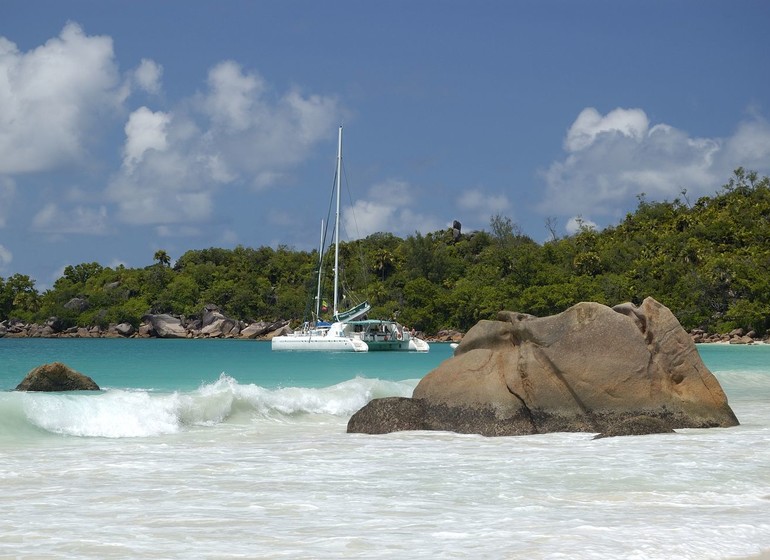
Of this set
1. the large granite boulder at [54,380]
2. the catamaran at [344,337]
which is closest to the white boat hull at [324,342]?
the catamaran at [344,337]

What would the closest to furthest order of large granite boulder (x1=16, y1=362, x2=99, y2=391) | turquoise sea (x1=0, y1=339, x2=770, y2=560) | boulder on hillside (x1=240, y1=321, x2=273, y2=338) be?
turquoise sea (x1=0, y1=339, x2=770, y2=560) < large granite boulder (x1=16, y1=362, x2=99, y2=391) < boulder on hillside (x1=240, y1=321, x2=273, y2=338)

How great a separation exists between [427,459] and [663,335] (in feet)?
17.0

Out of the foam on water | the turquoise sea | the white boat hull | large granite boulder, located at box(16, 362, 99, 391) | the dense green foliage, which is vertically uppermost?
the dense green foliage

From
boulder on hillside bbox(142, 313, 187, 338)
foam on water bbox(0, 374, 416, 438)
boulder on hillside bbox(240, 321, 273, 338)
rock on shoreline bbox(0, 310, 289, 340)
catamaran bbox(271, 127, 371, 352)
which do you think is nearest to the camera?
foam on water bbox(0, 374, 416, 438)

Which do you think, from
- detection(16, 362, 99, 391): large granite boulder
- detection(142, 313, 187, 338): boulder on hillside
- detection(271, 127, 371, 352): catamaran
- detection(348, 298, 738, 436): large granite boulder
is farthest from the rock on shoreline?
detection(348, 298, 738, 436): large granite boulder

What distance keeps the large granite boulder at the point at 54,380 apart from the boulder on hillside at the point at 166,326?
283 ft

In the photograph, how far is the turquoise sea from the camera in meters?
7.00

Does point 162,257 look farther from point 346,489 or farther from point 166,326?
point 346,489

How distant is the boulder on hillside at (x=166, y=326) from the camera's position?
10469 centimetres

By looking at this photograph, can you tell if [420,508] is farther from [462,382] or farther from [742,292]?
[742,292]

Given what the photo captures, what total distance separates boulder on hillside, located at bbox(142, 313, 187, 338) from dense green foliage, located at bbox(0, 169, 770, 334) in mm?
2392

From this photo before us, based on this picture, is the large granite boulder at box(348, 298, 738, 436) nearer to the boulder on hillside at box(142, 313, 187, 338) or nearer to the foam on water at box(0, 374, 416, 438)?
the foam on water at box(0, 374, 416, 438)

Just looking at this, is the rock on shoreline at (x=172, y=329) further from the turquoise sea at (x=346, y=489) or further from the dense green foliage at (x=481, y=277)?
the turquoise sea at (x=346, y=489)

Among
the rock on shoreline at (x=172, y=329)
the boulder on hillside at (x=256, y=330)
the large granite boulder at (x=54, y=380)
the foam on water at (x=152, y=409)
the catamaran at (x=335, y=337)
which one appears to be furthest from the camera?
the rock on shoreline at (x=172, y=329)
